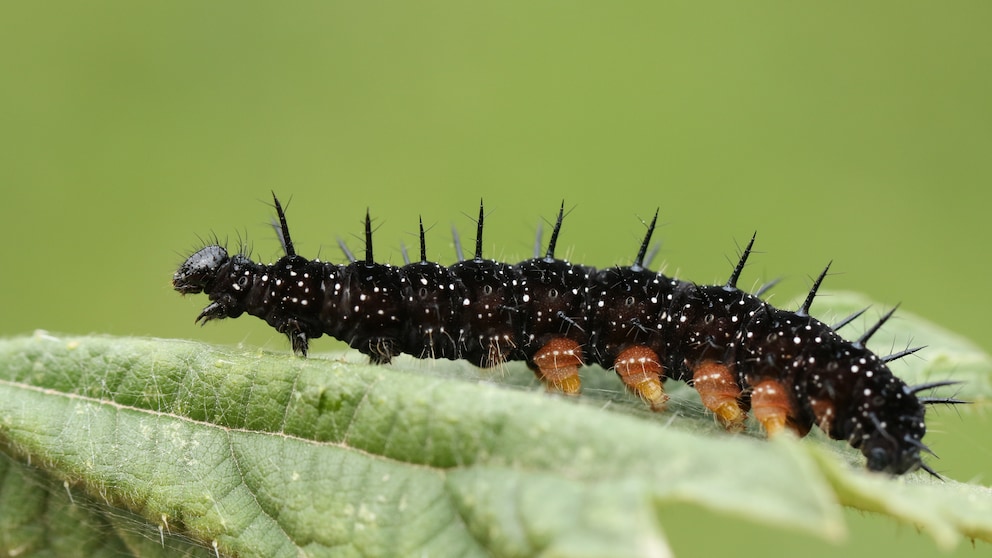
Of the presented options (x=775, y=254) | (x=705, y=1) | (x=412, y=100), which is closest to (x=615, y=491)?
(x=775, y=254)

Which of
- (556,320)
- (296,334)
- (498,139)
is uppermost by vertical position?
(498,139)

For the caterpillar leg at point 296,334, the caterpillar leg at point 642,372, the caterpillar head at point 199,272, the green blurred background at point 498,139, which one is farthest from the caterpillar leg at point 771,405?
the green blurred background at point 498,139

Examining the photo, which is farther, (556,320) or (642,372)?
(556,320)

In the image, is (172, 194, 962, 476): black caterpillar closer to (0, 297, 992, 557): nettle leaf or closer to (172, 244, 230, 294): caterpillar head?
(172, 244, 230, 294): caterpillar head

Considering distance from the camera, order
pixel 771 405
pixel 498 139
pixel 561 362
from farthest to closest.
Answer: pixel 498 139
pixel 561 362
pixel 771 405

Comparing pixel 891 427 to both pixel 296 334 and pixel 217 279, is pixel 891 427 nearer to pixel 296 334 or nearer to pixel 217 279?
pixel 296 334

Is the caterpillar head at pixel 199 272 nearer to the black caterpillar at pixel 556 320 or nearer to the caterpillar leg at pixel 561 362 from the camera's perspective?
the black caterpillar at pixel 556 320

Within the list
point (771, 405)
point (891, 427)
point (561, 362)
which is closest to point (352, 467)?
point (561, 362)
